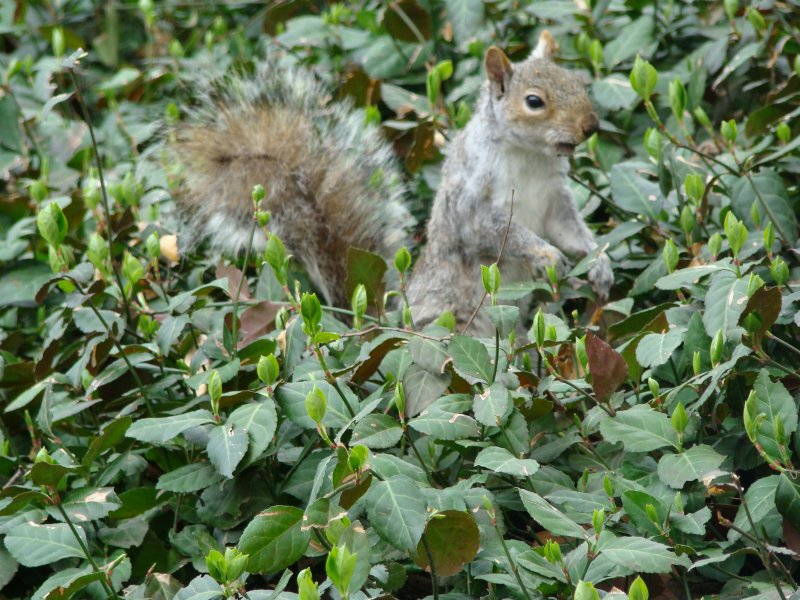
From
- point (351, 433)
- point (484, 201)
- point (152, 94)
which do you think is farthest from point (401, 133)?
point (351, 433)

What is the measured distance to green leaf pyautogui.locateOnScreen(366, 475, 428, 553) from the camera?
1.42 metres

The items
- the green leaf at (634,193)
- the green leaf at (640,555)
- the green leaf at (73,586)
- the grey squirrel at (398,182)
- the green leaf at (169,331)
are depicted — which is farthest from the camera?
the grey squirrel at (398,182)

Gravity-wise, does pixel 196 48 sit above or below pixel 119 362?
below

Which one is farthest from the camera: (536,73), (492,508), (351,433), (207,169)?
(207,169)

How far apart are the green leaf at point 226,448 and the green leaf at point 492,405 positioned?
36cm

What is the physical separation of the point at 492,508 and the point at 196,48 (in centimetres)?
310

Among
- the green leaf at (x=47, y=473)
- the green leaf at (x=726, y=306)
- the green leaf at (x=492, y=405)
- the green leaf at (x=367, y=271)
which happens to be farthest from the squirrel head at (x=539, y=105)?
the green leaf at (x=47, y=473)

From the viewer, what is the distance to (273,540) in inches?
57.3

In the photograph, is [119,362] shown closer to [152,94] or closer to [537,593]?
[537,593]

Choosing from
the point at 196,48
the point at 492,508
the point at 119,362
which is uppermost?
the point at 492,508

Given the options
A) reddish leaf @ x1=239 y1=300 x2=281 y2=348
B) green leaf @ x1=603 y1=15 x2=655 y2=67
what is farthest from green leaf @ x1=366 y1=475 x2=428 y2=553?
green leaf @ x1=603 y1=15 x2=655 y2=67

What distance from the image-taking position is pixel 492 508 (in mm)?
1523

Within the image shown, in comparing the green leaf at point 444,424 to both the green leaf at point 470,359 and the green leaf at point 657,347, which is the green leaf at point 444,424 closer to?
the green leaf at point 470,359

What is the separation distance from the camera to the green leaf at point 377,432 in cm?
160
